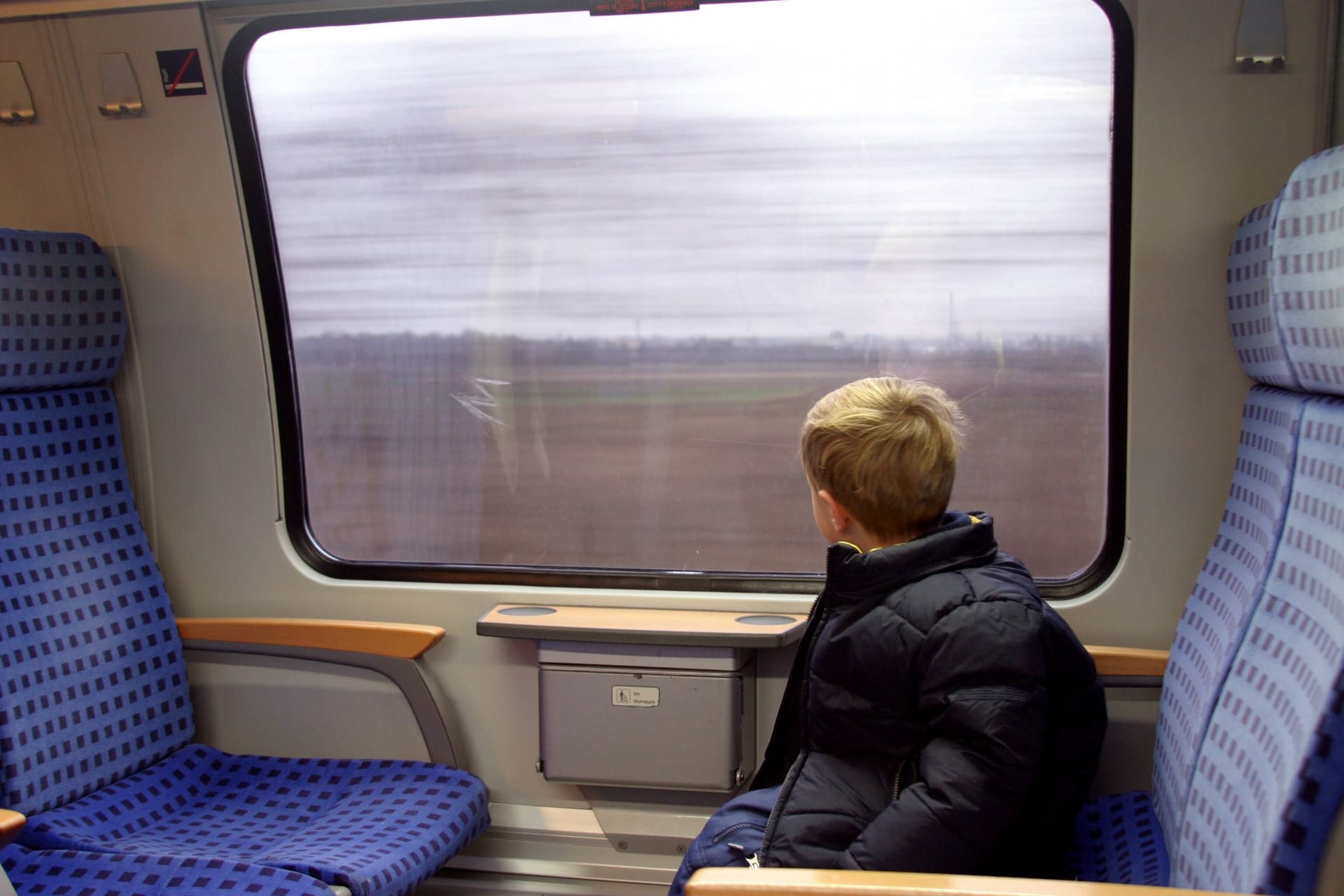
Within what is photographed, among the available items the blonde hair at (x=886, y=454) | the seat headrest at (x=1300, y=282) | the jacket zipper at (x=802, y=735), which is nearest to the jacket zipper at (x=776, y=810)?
the jacket zipper at (x=802, y=735)

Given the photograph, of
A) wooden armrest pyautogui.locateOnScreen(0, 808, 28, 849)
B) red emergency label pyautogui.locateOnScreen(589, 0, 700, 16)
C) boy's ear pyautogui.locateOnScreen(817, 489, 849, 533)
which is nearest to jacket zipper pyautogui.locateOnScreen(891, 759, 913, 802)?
boy's ear pyautogui.locateOnScreen(817, 489, 849, 533)

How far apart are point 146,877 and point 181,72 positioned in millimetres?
1778

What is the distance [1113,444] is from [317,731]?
2.04 m

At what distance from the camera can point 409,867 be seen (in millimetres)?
2084

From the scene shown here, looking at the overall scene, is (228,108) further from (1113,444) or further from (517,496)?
(1113,444)

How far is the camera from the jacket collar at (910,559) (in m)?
1.66

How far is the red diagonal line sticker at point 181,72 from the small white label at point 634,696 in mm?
1756

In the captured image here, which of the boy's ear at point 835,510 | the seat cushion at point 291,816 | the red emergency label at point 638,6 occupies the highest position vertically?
the red emergency label at point 638,6

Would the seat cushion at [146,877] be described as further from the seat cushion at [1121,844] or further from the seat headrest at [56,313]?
the seat cushion at [1121,844]

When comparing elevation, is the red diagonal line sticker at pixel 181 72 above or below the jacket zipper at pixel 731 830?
above

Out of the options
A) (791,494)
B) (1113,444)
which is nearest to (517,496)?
(791,494)

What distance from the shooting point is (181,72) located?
2535 millimetres

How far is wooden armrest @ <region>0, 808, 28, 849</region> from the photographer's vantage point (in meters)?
1.55

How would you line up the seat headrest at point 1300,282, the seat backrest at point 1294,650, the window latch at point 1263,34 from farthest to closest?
the window latch at point 1263,34
the seat headrest at point 1300,282
the seat backrest at point 1294,650
